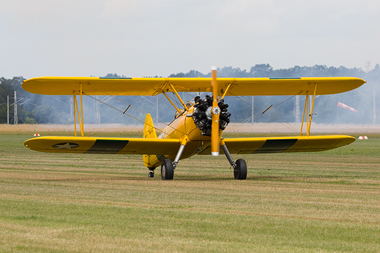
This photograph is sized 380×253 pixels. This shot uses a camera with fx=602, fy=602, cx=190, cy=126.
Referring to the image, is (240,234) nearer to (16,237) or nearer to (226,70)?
(16,237)

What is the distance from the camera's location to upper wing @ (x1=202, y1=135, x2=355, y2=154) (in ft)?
56.2

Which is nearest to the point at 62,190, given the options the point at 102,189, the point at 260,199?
the point at 102,189

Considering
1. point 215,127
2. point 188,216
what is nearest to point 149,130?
point 215,127

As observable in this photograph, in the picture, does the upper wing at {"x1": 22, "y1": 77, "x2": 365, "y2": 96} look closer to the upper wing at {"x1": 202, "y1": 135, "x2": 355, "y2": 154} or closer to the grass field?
the upper wing at {"x1": 202, "y1": 135, "x2": 355, "y2": 154}

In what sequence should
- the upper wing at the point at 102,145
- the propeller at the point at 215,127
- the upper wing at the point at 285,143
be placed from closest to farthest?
1. the propeller at the point at 215,127
2. the upper wing at the point at 102,145
3. the upper wing at the point at 285,143

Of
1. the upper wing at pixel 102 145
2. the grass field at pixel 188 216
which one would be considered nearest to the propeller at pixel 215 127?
the grass field at pixel 188 216

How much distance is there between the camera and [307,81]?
1714 cm

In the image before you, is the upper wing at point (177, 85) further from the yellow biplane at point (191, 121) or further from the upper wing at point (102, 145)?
the upper wing at point (102, 145)

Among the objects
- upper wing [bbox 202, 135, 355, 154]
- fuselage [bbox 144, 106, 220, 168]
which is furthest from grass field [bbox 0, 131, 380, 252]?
upper wing [bbox 202, 135, 355, 154]

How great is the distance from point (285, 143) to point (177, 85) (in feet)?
11.6

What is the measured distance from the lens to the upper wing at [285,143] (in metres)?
17.1

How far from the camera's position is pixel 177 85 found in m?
16.9

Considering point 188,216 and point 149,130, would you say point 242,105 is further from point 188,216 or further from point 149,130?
point 188,216

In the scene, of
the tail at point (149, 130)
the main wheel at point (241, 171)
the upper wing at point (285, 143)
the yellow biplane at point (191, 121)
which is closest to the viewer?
the yellow biplane at point (191, 121)
